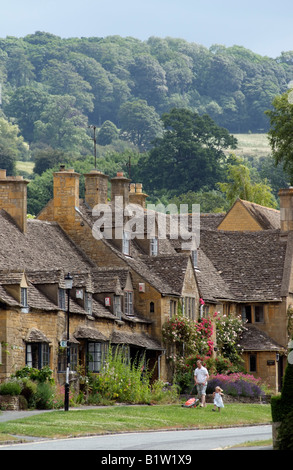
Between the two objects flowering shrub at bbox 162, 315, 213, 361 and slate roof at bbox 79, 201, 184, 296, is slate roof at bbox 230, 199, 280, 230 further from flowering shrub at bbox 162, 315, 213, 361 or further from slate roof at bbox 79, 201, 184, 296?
flowering shrub at bbox 162, 315, 213, 361

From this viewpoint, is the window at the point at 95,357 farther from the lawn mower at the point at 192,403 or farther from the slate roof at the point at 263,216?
the slate roof at the point at 263,216

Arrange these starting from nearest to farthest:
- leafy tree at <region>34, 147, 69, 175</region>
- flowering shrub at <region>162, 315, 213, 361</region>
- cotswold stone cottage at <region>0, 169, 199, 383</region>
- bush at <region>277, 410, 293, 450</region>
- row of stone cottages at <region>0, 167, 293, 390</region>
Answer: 1. bush at <region>277, 410, 293, 450</region>
2. cotswold stone cottage at <region>0, 169, 199, 383</region>
3. row of stone cottages at <region>0, 167, 293, 390</region>
4. flowering shrub at <region>162, 315, 213, 361</region>
5. leafy tree at <region>34, 147, 69, 175</region>

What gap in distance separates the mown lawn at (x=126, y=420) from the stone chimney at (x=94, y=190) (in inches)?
685

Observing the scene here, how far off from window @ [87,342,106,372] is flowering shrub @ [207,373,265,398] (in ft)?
22.7

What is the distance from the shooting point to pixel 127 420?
3972 cm

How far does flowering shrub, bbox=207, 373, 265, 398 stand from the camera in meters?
55.4

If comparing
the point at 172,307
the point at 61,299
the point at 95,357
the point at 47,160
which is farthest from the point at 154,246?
the point at 47,160

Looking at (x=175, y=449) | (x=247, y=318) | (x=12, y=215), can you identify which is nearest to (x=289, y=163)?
(x=247, y=318)

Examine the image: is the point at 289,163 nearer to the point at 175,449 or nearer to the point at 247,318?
the point at 247,318

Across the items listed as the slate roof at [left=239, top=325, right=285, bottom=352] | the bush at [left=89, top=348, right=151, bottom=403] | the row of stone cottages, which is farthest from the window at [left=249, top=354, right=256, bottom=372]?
the bush at [left=89, top=348, right=151, bottom=403]

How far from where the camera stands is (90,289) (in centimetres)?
5156

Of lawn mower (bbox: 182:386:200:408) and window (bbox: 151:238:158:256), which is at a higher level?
window (bbox: 151:238:158:256)

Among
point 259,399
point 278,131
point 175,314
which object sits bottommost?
point 259,399
